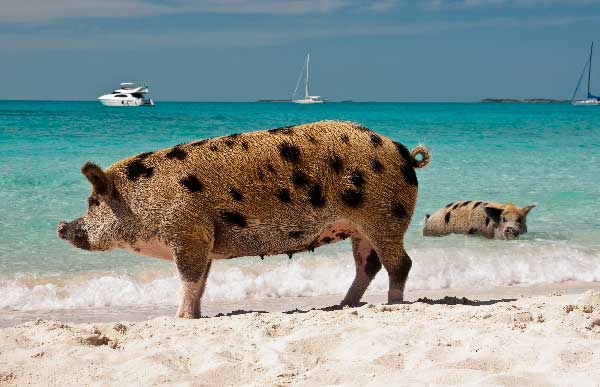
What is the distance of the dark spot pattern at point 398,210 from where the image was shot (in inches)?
235

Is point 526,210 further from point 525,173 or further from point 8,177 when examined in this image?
point 8,177

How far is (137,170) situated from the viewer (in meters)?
5.86

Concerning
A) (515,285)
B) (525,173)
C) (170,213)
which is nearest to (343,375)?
(170,213)

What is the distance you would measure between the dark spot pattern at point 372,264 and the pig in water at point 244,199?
1.09ft

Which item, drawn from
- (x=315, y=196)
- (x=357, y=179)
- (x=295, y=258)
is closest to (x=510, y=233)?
→ (x=295, y=258)

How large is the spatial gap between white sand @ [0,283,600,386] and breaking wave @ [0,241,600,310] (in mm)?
2915

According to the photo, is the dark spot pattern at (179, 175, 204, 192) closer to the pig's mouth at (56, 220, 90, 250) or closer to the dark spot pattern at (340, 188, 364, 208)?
the pig's mouth at (56, 220, 90, 250)

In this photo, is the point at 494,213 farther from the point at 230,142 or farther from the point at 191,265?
the point at 191,265

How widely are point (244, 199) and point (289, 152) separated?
0.43 meters

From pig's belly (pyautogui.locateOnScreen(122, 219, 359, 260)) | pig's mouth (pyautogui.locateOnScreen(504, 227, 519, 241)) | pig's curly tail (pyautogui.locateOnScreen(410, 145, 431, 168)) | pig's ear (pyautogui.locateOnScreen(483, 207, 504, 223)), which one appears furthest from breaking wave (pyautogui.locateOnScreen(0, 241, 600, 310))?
pig's curly tail (pyautogui.locateOnScreen(410, 145, 431, 168))

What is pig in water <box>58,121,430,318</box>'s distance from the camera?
5711mm

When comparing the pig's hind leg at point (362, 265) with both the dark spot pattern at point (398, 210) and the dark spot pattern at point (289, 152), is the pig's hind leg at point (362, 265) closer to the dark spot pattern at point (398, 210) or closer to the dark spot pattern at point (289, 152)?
the dark spot pattern at point (398, 210)

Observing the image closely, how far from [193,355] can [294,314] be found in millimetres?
1253

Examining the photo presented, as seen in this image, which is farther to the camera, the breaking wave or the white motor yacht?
the white motor yacht
